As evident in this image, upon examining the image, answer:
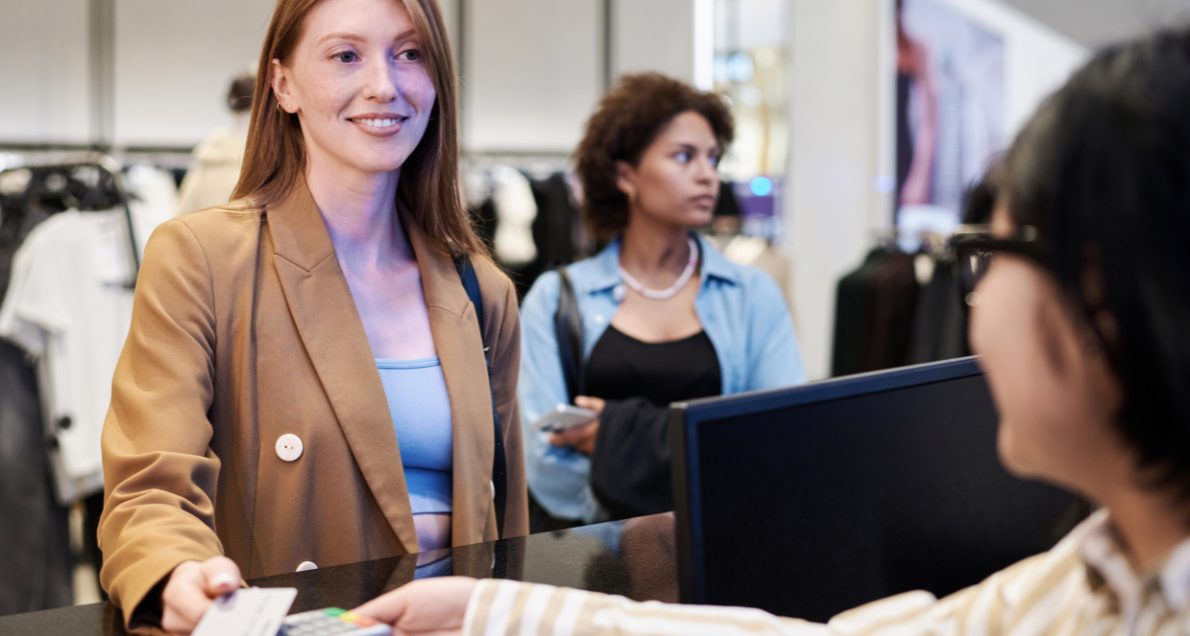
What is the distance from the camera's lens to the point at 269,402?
1728 millimetres

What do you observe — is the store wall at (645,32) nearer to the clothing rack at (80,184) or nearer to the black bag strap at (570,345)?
the clothing rack at (80,184)

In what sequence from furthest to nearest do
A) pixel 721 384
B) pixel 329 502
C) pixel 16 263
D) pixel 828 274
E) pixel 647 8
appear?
pixel 647 8 → pixel 828 274 → pixel 16 263 → pixel 721 384 → pixel 329 502

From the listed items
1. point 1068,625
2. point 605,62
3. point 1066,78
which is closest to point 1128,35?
point 1066,78

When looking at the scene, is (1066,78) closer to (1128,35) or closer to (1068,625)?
(1128,35)

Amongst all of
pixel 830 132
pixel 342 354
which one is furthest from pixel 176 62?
pixel 342 354

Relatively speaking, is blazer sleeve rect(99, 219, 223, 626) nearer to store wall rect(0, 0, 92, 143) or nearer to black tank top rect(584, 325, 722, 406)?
black tank top rect(584, 325, 722, 406)

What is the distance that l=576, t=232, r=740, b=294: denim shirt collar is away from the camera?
10.9 feet

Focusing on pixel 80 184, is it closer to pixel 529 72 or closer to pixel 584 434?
pixel 584 434

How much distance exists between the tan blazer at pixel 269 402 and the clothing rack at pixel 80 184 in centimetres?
283

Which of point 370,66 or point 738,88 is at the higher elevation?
point 738,88

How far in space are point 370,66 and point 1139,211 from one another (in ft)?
4.62

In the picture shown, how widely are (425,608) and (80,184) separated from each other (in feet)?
12.9

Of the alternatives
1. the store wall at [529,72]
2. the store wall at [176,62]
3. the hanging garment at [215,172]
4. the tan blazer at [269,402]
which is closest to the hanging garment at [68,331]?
the hanging garment at [215,172]

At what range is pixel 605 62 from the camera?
809 cm
